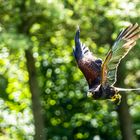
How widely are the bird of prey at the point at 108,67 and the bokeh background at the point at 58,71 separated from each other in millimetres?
5064

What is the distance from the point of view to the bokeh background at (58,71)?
28.8 ft

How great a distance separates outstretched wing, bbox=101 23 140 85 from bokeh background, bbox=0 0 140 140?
5.07 m

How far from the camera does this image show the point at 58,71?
38.3 feet

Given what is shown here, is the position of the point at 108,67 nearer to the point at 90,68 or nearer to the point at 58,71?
the point at 90,68

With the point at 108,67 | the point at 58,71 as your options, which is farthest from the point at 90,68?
the point at 58,71

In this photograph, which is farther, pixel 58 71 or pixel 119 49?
pixel 58 71

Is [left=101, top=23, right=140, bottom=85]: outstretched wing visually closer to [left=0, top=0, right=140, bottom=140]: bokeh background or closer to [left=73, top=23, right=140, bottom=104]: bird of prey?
[left=73, top=23, right=140, bottom=104]: bird of prey

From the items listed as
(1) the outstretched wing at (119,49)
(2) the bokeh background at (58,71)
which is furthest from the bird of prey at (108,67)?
(2) the bokeh background at (58,71)

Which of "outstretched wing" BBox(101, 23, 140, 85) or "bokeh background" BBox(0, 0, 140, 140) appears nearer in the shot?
"outstretched wing" BBox(101, 23, 140, 85)

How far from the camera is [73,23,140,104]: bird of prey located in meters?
2.89

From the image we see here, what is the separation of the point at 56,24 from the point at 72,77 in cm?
246

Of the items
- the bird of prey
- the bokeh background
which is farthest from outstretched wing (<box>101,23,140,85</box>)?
the bokeh background

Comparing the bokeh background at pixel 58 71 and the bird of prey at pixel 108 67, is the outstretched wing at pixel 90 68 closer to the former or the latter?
the bird of prey at pixel 108 67

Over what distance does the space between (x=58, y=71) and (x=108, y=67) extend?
8714 mm
